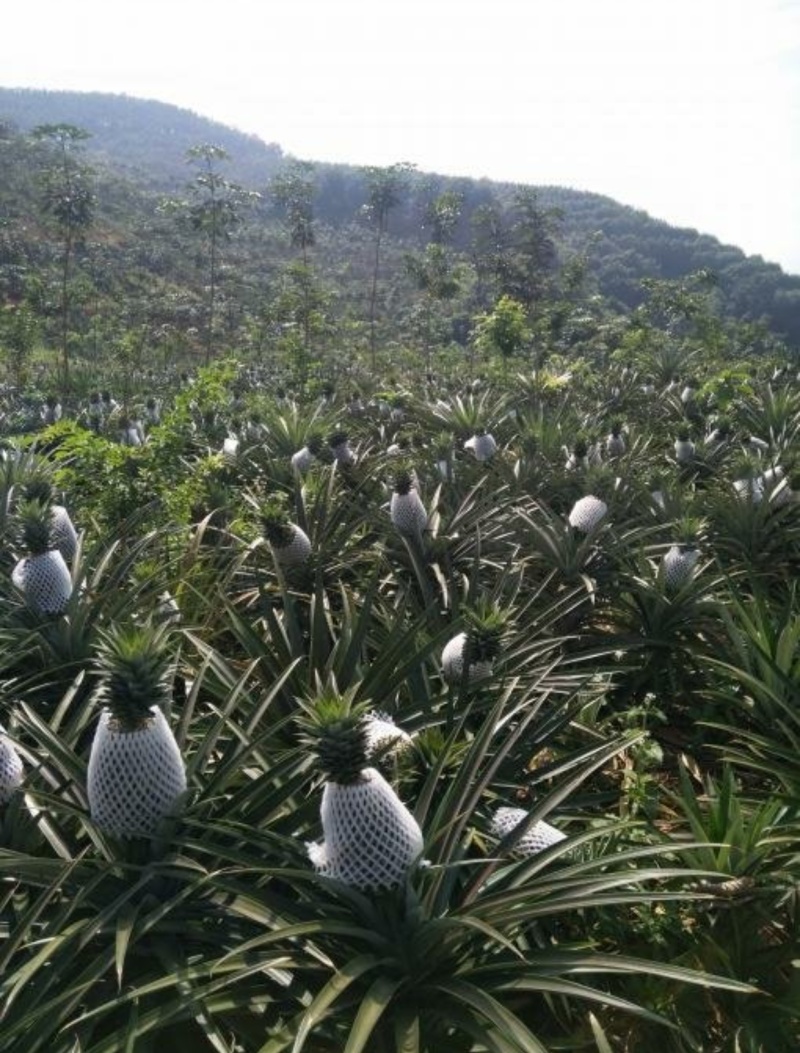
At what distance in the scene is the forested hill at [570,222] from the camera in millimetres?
96812

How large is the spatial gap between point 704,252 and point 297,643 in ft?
427

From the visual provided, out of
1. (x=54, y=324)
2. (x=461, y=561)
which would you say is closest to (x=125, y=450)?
(x=461, y=561)

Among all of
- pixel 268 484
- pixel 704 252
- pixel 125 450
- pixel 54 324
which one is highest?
pixel 704 252

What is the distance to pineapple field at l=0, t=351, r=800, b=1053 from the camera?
1859 mm

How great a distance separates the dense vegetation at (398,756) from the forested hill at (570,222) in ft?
188

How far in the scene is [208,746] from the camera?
2438 mm

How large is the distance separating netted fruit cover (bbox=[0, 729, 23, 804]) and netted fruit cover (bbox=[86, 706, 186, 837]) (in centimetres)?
44

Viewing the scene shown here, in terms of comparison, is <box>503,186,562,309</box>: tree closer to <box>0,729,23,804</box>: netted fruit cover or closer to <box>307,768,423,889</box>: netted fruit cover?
<box>0,729,23,804</box>: netted fruit cover

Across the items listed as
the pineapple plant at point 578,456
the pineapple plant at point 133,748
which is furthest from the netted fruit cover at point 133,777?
the pineapple plant at point 578,456

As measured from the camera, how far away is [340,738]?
1771mm

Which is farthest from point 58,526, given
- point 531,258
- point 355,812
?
point 531,258

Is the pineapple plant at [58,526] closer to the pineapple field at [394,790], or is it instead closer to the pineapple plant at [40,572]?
the pineapple field at [394,790]

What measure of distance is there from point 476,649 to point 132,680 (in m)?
1.39

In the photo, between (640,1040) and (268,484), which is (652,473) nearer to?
(268,484)
